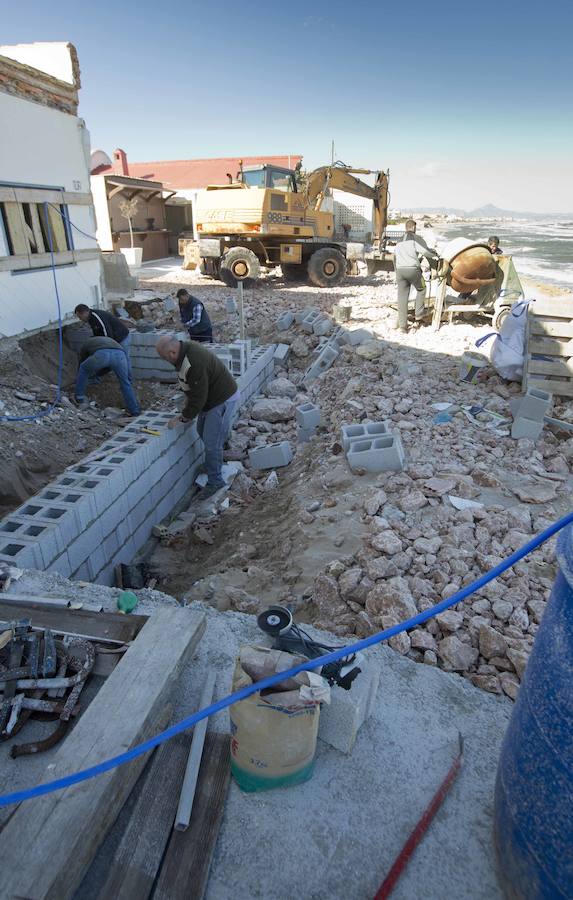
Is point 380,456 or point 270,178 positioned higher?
point 270,178

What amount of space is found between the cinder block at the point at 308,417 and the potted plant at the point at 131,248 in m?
14.5

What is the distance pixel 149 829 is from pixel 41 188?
7410 mm

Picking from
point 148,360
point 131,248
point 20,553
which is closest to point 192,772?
point 20,553

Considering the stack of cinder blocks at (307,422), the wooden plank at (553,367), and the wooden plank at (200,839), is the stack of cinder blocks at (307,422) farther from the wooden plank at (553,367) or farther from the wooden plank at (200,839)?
the wooden plank at (200,839)

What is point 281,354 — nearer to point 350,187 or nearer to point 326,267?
point 326,267

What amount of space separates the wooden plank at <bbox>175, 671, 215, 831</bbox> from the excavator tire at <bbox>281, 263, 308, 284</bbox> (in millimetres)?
14382

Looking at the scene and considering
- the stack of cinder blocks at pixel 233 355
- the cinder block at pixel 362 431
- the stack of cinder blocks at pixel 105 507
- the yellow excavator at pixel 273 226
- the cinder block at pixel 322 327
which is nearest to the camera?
the stack of cinder blocks at pixel 105 507

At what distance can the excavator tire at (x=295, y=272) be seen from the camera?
15.3 m

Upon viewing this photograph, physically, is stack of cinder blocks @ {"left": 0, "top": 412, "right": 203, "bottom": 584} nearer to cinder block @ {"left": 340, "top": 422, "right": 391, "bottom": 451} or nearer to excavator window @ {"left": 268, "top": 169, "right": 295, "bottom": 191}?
cinder block @ {"left": 340, "top": 422, "right": 391, "bottom": 451}

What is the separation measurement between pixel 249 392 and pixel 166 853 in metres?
6.07

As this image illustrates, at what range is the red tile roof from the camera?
2820 centimetres

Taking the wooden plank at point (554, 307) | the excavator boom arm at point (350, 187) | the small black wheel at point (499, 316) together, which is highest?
the excavator boom arm at point (350, 187)

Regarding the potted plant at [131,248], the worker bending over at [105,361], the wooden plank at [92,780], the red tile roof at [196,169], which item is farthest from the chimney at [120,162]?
the wooden plank at [92,780]

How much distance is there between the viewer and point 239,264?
1359 centimetres
